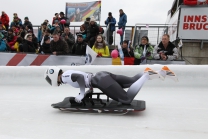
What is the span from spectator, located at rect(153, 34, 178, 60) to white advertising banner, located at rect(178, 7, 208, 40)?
2.38 m

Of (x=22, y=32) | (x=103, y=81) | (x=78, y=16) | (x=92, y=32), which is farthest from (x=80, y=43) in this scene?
(x=78, y=16)

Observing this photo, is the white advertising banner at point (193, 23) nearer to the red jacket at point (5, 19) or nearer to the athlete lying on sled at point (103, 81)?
the athlete lying on sled at point (103, 81)

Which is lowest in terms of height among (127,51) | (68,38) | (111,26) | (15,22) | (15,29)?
(127,51)

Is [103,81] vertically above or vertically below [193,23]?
below

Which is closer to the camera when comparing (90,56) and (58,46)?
(90,56)

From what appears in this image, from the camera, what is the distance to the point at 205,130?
6.41 feet

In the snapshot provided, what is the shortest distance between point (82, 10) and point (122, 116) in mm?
8655

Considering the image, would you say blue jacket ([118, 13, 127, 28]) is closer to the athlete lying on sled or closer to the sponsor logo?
the sponsor logo

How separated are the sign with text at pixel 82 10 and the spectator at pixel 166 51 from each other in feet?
18.7

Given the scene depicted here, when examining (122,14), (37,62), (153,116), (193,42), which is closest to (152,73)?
(153,116)

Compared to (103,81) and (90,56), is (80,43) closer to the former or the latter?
(90,56)

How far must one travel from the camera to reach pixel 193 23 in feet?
21.5

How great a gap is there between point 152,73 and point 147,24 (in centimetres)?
586

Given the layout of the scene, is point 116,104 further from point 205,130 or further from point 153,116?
point 205,130
